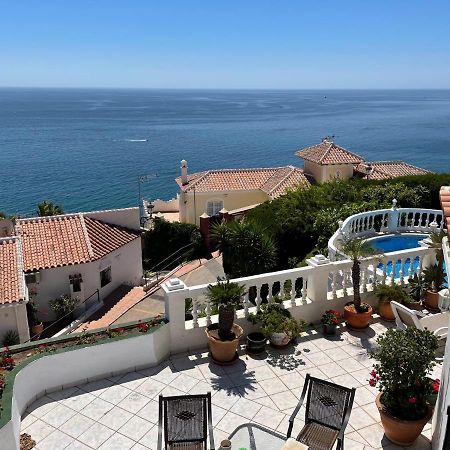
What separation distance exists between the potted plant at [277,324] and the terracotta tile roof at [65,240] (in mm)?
18155

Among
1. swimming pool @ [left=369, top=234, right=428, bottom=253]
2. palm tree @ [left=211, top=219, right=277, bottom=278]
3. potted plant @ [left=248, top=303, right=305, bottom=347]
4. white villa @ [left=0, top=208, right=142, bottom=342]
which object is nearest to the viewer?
potted plant @ [left=248, top=303, right=305, bottom=347]

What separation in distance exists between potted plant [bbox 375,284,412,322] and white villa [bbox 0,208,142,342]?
16025mm

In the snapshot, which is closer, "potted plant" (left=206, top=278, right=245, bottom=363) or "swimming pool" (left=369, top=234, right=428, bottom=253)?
"potted plant" (left=206, top=278, right=245, bottom=363)

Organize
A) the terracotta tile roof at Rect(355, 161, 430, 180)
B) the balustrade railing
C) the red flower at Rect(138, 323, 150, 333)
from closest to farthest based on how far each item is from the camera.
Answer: the red flower at Rect(138, 323, 150, 333) < the balustrade railing < the terracotta tile roof at Rect(355, 161, 430, 180)

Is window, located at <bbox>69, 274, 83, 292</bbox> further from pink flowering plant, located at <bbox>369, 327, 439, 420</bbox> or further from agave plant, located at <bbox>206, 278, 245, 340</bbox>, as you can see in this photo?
pink flowering plant, located at <bbox>369, 327, 439, 420</bbox>

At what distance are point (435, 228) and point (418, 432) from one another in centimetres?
1042

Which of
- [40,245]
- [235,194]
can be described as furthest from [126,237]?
[235,194]

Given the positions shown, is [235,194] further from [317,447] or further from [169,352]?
[317,447]

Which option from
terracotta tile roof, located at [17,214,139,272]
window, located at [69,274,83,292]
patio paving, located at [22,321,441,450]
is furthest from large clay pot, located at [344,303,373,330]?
window, located at [69,274,83,292]

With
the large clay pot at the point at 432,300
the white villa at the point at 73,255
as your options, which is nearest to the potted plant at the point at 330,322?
the large clay pot at the point at 432,300

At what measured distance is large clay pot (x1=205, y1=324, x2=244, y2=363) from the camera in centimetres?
849

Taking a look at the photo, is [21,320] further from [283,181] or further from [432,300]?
[283,181]

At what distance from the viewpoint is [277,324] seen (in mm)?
8977

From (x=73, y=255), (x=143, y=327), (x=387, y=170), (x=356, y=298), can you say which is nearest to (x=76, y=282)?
(x=73, y=255)
